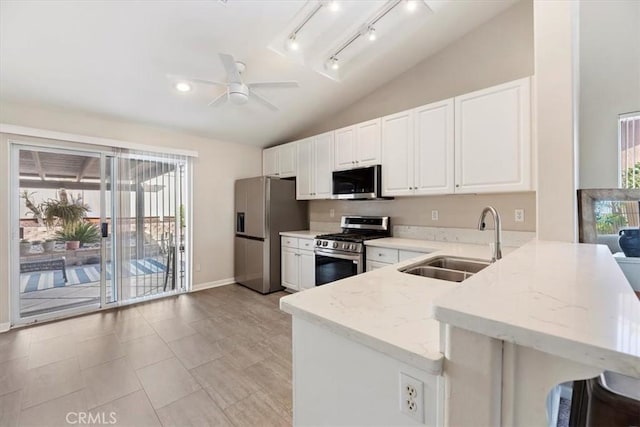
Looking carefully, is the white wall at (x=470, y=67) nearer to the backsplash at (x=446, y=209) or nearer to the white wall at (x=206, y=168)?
the backsplash at (x=446, y=209)

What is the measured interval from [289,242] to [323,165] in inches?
49.8

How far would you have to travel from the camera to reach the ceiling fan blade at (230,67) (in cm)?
221

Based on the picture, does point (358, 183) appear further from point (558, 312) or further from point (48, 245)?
point (48, 245)

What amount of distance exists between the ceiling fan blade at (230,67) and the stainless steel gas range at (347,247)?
6.66ft

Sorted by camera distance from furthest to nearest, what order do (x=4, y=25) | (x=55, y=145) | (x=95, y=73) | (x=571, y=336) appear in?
(x=55, y=145), (x=95, y=73), (x=4, y=25), (x=571, y=336)

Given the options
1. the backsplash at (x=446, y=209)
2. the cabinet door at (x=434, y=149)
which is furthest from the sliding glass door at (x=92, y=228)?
the cabinet door at (x=434, y=149)

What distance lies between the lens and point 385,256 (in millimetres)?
3021

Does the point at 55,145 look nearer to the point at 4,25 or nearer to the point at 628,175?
the point at 4,25

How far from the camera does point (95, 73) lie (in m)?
2.78

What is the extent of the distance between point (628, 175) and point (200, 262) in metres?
5.14

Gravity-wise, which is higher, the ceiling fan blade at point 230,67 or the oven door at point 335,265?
the ceiling fan blade at point 230,67

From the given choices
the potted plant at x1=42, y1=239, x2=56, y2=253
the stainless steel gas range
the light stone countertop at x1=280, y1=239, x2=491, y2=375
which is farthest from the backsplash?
the potted plant at x1=42, y1=239, x2=56, y2=253

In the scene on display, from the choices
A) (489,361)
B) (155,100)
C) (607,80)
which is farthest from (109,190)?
(607,80)

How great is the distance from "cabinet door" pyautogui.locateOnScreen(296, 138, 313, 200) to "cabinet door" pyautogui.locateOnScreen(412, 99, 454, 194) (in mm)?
1650
